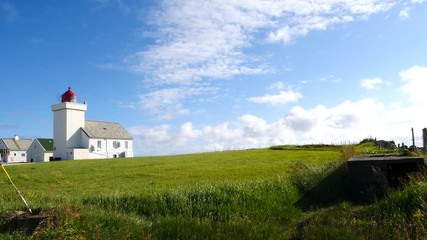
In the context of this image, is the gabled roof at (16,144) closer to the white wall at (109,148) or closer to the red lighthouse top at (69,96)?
the red lighthouse top at (69,96)

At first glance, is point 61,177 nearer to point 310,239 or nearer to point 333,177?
point 333,177

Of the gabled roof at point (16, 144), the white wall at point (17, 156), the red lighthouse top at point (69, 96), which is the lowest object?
the white wall at point (17, 156)

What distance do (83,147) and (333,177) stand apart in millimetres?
67867

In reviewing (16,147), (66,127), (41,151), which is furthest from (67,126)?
(16,147)

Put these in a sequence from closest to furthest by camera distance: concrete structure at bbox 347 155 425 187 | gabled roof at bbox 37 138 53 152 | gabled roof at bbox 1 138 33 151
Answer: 1. concrete structure at bbox 347 155 425 187
2. gabled roof at bbox 37 138 53 152
3. gabled roof at bbox 1 138 33 151

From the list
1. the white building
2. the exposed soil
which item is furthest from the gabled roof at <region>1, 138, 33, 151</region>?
the exposed soil

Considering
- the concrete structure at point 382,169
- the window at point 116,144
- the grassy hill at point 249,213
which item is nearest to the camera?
the grassy hill at point 249,213

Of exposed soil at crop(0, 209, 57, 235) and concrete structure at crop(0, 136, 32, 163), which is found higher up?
concrete structure at crop(0, 136, 32, 163)

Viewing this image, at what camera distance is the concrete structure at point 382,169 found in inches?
595

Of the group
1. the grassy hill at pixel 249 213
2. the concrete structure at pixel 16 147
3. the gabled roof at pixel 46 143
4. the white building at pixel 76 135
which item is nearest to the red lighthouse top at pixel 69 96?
the white building at pixel 76 135

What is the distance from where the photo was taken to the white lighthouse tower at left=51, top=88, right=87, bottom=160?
76.6 meters

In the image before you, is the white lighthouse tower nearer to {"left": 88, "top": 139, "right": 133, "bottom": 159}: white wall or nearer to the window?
{"left": 88, "top": 139, "right": 133, "bottom": 159}: white wall

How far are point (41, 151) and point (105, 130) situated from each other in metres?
14.1

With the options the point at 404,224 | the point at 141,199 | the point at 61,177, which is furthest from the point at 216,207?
the point at 61,177
